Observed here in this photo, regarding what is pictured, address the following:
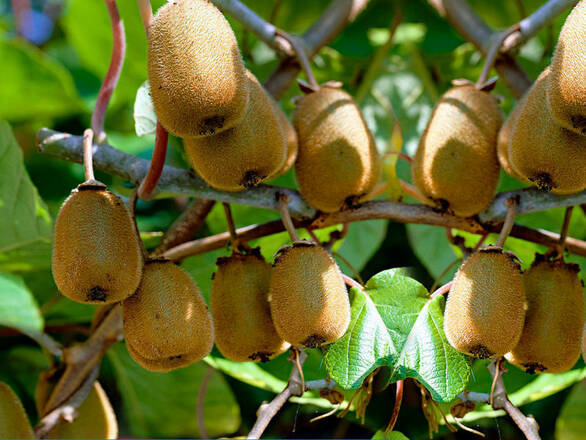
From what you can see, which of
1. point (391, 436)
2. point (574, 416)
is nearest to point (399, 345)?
point (391, 436)

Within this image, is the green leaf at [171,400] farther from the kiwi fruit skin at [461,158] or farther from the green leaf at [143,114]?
the kiwi fruit skin at [461,158]

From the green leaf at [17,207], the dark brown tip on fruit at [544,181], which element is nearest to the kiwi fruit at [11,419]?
the green leaf at [17,207]

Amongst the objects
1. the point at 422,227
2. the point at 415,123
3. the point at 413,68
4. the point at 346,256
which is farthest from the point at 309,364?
the point at 413,68

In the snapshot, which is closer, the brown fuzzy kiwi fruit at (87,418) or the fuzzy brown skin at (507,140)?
the fuzzy brown skin at (507,140)

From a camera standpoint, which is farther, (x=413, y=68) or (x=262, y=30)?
(x=413, y=68)

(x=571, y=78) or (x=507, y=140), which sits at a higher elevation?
(x=571, y=78)

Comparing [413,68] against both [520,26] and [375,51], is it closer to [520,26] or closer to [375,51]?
[375,51]

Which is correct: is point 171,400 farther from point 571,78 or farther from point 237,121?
point 571,78
